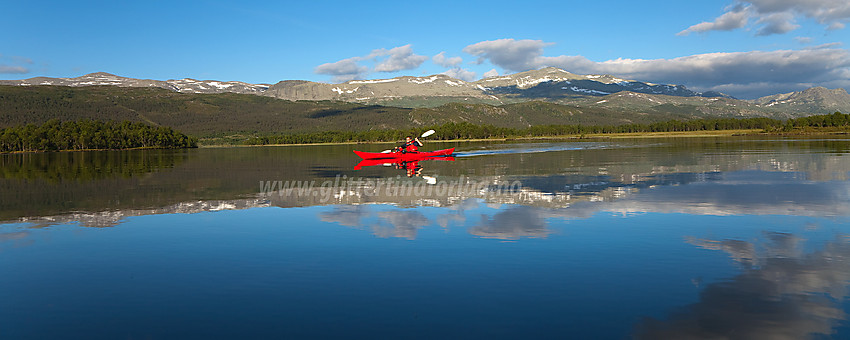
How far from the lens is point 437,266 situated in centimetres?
1538

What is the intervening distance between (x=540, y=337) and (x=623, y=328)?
1.76 m

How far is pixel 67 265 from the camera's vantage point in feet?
54.3

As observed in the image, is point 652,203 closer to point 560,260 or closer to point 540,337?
point 560,260

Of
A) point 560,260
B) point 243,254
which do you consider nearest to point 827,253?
point 560,260

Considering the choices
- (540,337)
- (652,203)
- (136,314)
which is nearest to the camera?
(540,337)

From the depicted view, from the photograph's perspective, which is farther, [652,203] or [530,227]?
[652,203]

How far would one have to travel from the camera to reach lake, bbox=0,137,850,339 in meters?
11.1

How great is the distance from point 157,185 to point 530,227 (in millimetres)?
33035

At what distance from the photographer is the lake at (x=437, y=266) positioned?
11.1 m

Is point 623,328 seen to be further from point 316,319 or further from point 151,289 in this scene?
point 151,289

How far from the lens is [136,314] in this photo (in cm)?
1191

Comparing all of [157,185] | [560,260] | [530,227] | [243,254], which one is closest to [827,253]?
[560,260]

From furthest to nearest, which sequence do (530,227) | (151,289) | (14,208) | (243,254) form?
(14,208) → (530,227) → (243,254) → (151,289)

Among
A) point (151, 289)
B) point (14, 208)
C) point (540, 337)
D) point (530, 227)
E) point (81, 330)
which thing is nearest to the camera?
point (540, 337)
